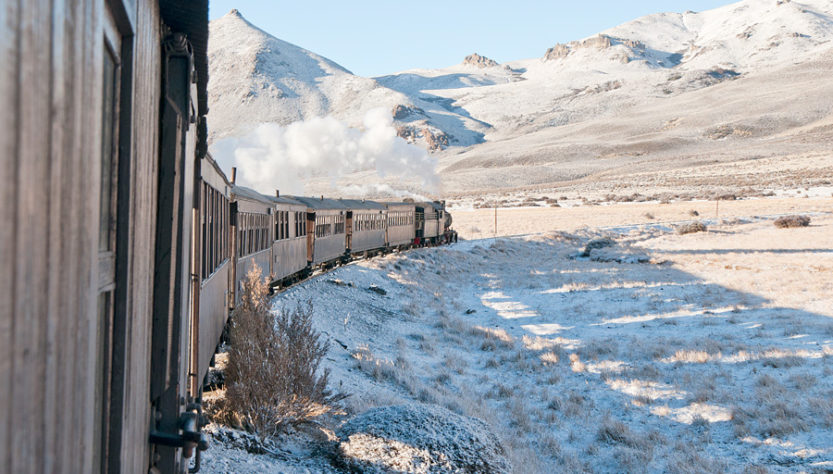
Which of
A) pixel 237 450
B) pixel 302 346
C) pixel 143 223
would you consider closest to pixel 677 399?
pixel 302 346

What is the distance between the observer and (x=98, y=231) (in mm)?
1997

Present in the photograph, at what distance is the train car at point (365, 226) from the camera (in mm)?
25172

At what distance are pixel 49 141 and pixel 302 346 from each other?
286 inches

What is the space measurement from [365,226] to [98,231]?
24.8 meters

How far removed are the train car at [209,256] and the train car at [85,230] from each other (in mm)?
1872

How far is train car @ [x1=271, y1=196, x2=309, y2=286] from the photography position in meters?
15.8

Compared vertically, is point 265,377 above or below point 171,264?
below

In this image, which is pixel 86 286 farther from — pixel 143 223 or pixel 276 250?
pixel 276 250

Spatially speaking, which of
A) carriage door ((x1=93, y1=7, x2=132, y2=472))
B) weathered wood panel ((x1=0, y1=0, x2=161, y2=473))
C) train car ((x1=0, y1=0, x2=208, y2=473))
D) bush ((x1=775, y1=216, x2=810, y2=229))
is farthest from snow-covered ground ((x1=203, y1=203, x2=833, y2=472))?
bush ((x1=775, y1=216, x2=810, y2=229))

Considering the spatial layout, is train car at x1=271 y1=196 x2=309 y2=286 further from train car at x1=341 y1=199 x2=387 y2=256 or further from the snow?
the snow

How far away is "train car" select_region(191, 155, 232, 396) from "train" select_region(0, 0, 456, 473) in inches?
4.6

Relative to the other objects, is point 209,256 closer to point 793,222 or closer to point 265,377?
point 265,377

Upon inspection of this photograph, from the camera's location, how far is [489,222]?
56.7m

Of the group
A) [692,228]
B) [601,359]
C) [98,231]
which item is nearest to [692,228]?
[692,228]
